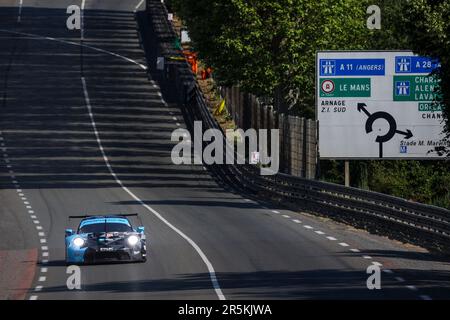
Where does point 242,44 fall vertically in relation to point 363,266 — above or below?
above

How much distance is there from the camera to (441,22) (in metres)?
32.2

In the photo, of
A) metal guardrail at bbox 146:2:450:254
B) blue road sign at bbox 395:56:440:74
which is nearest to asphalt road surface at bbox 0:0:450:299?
metal guardrail at bbox 146:2:450:254

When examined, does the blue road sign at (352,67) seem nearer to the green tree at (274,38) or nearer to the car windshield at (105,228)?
the green tree at (274,38)

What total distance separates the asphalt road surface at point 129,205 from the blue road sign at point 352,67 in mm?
5474

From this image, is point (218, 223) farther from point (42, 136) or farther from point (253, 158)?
point (42, 136)

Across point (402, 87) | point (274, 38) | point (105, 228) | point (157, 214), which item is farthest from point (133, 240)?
point (274, 38)

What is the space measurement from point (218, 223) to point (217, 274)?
12918mm

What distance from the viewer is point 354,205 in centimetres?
4522

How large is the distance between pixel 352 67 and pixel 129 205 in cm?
932

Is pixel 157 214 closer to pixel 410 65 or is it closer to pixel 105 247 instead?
pixel 410 65

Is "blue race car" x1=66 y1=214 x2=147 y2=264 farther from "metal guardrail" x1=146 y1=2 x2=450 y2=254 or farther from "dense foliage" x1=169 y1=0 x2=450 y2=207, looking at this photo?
"dense foliage" x1=169 y1=0 x2=450 y2=207

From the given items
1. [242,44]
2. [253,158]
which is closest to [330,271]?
[253,158]

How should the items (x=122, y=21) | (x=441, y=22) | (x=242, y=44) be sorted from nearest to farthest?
(x=441, y=22) → (x=242, y=44) → (x=122, y=21)

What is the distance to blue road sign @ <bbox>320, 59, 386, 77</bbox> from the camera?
5275 centimetres
